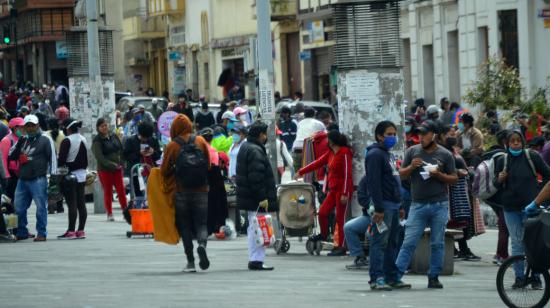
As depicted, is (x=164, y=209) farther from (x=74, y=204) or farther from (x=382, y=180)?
(x=74, y=204)

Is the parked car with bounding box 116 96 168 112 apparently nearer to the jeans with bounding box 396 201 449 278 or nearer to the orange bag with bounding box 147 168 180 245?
the orange bag with bounding box 147 168 180 245

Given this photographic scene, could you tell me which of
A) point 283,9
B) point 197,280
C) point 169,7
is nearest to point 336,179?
point 197,280

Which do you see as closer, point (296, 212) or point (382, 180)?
point (382, 180)

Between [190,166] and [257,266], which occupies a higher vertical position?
[190,166]

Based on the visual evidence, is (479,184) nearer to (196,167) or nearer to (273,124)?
(196,167)

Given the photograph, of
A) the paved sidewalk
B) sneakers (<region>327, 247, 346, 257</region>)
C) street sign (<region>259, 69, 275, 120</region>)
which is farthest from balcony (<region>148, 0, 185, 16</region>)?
sneakers (<region>327, 247, 346, 257</region>)

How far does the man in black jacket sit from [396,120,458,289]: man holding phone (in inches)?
103

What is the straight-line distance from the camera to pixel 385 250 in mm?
16641

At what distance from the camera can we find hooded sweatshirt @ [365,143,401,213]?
16.3 metres

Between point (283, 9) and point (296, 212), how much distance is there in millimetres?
41634

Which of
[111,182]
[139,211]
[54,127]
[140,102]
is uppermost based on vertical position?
[140,102]

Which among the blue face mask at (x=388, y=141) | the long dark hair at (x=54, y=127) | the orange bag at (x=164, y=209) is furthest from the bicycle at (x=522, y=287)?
the long dark hair at (x=54, y=127)

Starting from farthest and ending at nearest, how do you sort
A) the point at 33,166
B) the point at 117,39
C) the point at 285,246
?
the point at 117,39 < the point at 33,166 < the point at 285,246

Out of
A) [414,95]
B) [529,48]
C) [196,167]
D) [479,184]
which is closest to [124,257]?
[196,167]
